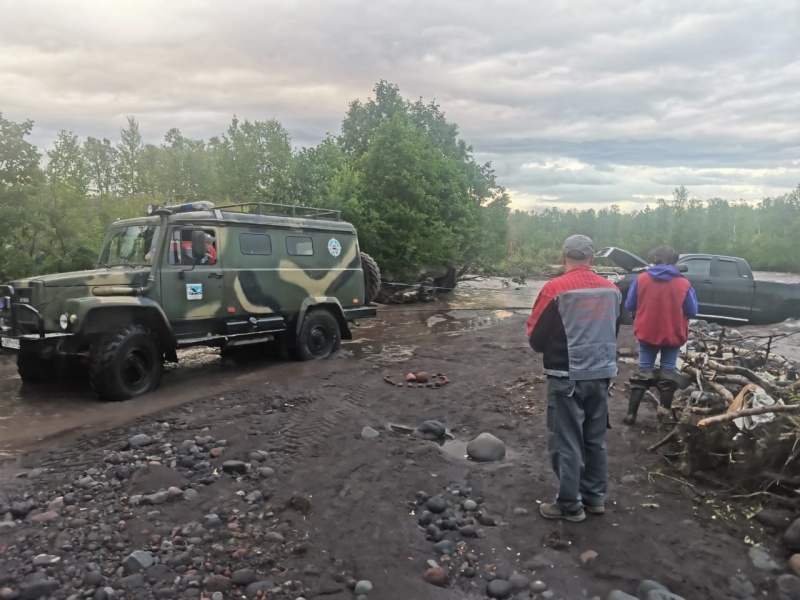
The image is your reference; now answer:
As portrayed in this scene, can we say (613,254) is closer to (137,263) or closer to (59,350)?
(137,263)

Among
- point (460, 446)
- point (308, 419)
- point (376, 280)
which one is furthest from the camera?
point (376, 280)

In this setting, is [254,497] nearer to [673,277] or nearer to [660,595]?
[660,595]

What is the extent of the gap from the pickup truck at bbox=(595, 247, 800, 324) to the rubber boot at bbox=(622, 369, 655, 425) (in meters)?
7.80

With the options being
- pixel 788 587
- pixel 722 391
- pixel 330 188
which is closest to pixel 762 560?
pixel 788 587

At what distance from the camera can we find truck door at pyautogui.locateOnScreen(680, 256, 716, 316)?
13.5m

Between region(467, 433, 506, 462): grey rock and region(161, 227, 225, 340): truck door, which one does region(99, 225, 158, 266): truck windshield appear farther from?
region(467, 433, 506, 462): grey rock

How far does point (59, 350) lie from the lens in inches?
265

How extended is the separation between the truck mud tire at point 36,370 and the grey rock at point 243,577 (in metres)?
5.91

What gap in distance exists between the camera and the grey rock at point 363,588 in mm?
3137

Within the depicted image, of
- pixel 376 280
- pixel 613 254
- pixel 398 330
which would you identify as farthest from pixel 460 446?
pixel 398 330

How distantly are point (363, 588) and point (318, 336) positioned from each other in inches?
276

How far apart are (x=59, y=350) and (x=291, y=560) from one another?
4.83 meters

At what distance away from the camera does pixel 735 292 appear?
13414mm

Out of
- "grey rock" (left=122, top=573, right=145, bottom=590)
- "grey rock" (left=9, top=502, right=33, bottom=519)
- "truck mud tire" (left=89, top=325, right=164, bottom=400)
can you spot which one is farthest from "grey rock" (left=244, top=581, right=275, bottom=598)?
"truck mud tire" (left=89, top=325, right=164, bottom=400)
